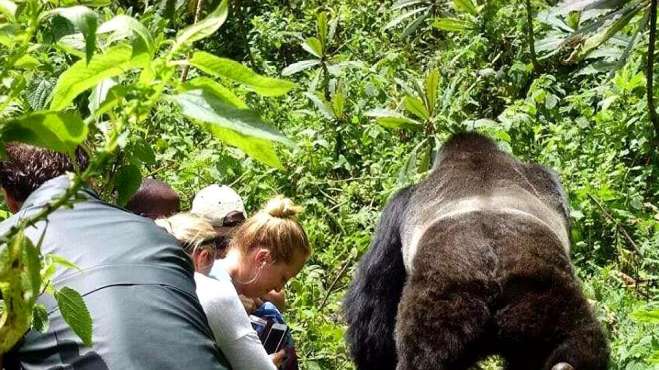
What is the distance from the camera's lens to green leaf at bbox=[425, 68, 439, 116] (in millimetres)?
5004

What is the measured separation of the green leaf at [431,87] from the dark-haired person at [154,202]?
1.89 meters

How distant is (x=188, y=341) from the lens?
1800 millimetres

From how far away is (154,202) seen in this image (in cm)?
350

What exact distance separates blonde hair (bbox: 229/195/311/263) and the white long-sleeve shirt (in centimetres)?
48

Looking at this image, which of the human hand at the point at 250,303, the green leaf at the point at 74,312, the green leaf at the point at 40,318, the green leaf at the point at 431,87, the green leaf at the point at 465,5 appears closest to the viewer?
the green leaf at the point at 74,312

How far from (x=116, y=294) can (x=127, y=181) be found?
0.72m

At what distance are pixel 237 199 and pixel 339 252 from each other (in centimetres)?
150

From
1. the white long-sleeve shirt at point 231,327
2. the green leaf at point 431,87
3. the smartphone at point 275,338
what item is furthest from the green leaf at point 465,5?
the white long-sleeve shirt at point 231,327

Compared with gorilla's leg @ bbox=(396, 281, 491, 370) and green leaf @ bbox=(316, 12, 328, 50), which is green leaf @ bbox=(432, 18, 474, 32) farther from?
gorilla's leg @ bbox=(396, 281, 491, 370)

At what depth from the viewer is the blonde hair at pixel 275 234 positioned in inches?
119

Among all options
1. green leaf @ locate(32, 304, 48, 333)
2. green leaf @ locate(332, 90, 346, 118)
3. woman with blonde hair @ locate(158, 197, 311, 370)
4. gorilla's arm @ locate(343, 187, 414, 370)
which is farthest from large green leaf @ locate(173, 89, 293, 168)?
green leaf @ locate(332, 90, 346, 118)

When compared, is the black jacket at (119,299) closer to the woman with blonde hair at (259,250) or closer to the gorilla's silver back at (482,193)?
the woman with blonde hair at (259,250)

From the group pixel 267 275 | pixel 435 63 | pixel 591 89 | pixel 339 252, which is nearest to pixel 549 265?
pixel 267 275

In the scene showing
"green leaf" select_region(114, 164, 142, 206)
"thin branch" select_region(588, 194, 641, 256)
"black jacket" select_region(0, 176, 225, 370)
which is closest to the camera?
"green leaf" select_region(114, 164, 142, 206)
